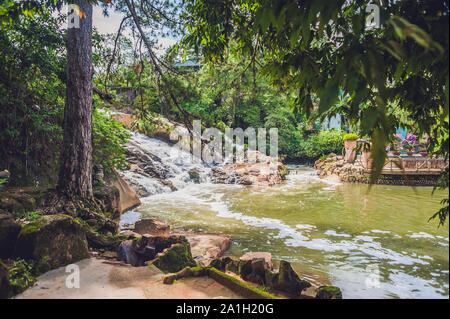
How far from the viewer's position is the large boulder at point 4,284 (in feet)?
7.77

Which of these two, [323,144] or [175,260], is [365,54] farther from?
[323,144]

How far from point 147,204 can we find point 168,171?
473 centimetres

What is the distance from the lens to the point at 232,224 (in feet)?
23.5

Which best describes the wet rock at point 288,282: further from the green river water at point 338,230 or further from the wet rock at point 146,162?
the wet rock at point 146,162

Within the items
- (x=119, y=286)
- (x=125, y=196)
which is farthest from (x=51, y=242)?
(x=125, y=196)

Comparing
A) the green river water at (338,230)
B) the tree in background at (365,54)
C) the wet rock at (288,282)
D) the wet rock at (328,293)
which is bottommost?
the green river water at (338,230)

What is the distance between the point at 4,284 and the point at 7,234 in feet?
3.35

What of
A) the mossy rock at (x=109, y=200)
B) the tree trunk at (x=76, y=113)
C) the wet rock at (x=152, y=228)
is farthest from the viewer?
the mossy rock at (x=109, y=200)

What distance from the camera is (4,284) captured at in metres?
2.40

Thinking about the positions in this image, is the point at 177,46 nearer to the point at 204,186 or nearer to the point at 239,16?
the point at 239,16

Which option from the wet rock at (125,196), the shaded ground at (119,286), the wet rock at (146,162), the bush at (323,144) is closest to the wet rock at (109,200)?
the wet rock at (125,196)

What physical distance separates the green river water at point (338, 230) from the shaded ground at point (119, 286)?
163cm

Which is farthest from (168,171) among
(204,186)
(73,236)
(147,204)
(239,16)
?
(239,16)

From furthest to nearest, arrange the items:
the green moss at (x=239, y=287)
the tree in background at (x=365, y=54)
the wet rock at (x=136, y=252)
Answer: the wet rock at (x=136, y=252), the green moss at (x=239, y=287), the tree in background at (x=365, y=54)
